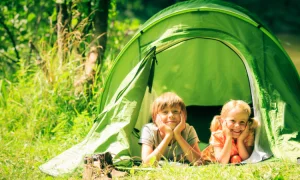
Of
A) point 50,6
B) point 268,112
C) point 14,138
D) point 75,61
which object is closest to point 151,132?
point 268,112

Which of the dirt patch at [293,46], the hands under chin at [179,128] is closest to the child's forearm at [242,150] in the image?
the hands under chin at [179,128]

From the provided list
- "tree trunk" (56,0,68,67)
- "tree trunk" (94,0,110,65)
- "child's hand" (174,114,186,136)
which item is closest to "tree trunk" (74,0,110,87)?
"tree trunk" (94,0,110,65)

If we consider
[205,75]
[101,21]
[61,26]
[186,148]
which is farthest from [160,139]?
[61,26]

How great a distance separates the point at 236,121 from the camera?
3980 millimetres

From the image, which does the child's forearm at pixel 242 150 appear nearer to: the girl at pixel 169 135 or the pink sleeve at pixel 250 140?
the pink sleeve at pixel 250 140

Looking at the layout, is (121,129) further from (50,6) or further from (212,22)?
(50,6)

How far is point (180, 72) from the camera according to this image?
538cm

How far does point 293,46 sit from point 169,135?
851 centimetres

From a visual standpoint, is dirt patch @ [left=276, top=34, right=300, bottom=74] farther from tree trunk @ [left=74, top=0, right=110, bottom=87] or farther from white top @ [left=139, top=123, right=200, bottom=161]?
white top @ [left=139, top=123, right=200, bottom=161]

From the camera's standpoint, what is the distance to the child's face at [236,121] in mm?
3977

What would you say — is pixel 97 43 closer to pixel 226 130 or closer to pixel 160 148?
pixel 160 148

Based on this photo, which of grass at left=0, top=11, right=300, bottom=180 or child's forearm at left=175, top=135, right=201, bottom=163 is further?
child's forearm at left=175, top=135, right=201, bottom=163

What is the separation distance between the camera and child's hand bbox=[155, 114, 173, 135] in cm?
392

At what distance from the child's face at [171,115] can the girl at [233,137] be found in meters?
0.33
